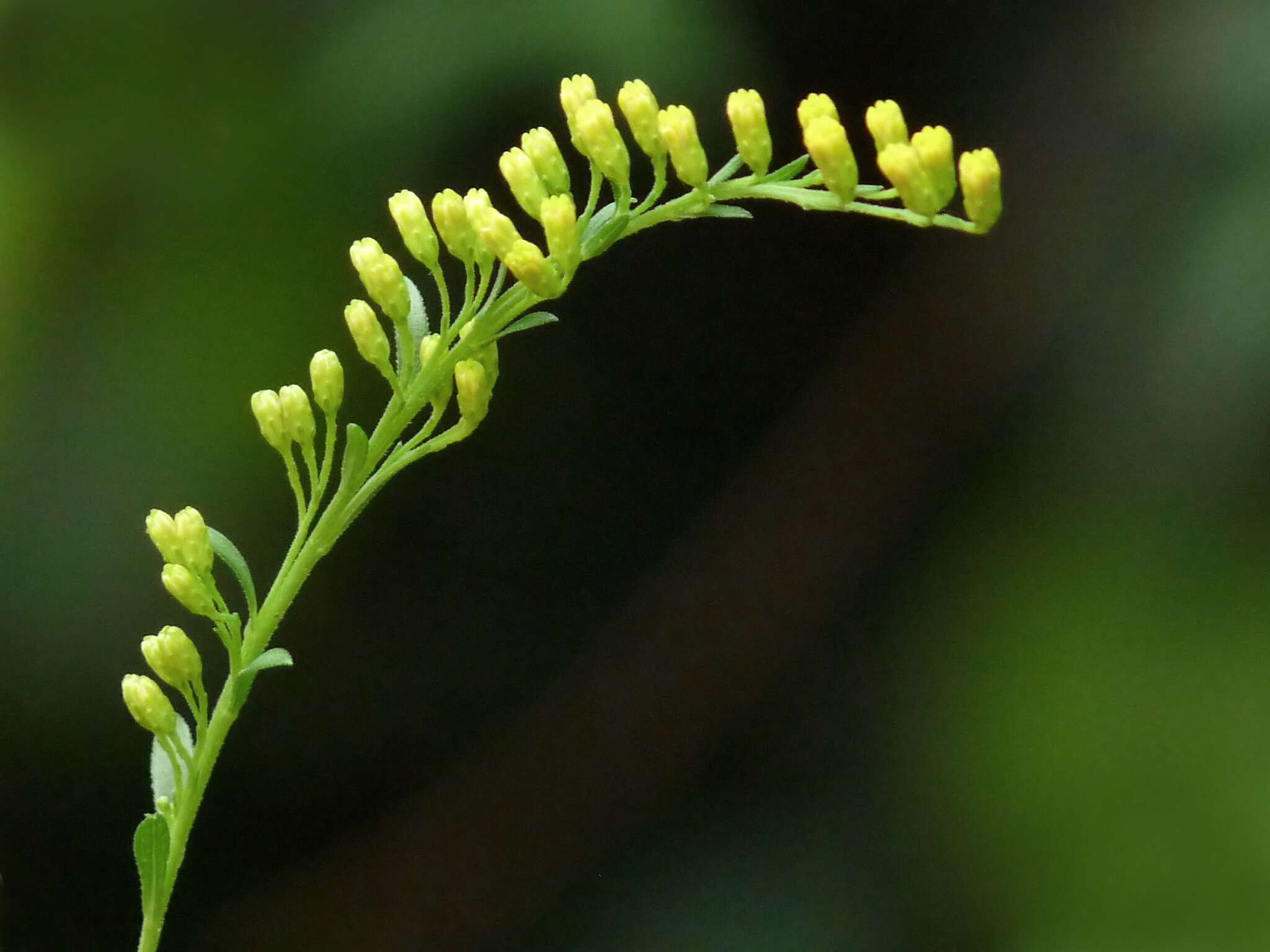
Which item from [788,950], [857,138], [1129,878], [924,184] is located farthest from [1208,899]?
[924,184]

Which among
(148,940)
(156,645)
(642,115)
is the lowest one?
(148,940)

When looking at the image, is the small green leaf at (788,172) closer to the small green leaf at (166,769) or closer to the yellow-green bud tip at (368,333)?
the yellow-green bud tip at (368,333)

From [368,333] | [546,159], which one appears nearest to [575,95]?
[546,159]

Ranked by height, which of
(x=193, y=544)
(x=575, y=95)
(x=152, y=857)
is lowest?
(x=152, y=857)

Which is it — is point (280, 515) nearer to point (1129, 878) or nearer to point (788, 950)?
point (788, 950)

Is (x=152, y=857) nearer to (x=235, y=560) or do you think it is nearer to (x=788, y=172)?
(x=235, y=560)

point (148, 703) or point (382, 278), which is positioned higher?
point (382, 278)
